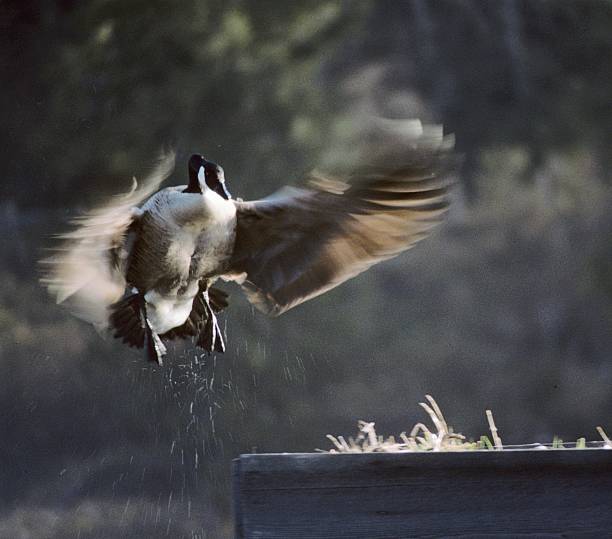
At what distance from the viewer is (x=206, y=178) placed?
3.03 m

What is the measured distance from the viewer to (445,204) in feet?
9.10

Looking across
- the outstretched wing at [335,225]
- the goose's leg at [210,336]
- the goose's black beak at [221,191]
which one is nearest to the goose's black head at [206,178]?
the goose's black beak at [221,191]

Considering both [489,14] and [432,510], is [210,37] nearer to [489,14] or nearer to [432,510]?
[489,14]

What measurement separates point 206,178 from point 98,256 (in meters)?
0.34

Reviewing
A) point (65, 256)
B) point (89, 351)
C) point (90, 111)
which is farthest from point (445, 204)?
point (89, 351)

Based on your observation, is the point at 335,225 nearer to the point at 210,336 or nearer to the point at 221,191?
the point at 221,191

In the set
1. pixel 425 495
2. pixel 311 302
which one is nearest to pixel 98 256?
pixel 425 495

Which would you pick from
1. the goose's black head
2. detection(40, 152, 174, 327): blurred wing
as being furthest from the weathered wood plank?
the goose's black head

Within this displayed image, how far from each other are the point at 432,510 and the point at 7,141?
6.40m

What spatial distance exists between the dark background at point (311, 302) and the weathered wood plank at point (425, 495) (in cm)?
479

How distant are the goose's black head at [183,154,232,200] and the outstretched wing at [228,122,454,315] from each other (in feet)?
0.34

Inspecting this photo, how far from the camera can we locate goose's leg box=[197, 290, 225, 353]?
3.17 m

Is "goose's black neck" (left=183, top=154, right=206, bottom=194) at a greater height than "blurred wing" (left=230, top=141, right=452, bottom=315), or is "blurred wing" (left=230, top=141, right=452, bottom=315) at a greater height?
"goose's black neck" (left=183, top=154, right=206, bottom=194)

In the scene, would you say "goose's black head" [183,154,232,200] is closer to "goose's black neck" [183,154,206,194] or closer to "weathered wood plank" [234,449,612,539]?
"goose's black neck" [183,154,206,194]
